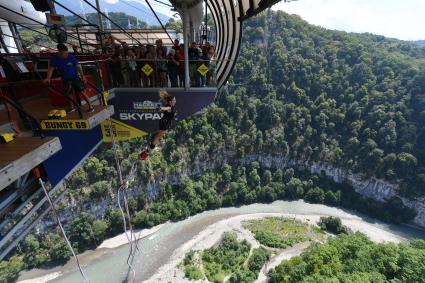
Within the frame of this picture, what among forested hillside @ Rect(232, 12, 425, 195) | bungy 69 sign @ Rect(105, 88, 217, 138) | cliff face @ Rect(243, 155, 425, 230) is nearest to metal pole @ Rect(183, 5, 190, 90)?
bungy 69 sign @ Rect(105, 88, 217, 138)

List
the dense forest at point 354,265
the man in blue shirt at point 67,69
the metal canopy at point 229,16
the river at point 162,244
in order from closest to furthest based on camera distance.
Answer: the man in blue shirt at point 67,69
the metal canopy at point 229,16
the dense forest at point 354,265
the river at point 162,244

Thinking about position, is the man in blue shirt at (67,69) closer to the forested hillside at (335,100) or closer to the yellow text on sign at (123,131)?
the yellow text on sign at (123,131)

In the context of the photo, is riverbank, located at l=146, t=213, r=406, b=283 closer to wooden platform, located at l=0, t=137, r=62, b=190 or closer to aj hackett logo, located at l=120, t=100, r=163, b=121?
aj hackett logo, located at l=120, t=100, r=163, b=121

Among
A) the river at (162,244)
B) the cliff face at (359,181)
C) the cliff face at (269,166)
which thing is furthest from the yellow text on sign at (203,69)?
the cliff face at (359,181)

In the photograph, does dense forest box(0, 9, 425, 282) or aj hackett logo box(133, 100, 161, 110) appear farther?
dense forest box(0, 9, 425, 282)

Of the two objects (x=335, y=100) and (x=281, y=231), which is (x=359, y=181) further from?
(x=281, y=231)

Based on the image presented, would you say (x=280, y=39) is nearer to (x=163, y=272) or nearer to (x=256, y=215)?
(x=256, y=215)

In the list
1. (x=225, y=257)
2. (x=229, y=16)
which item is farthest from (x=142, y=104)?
(x=225, y=257)
